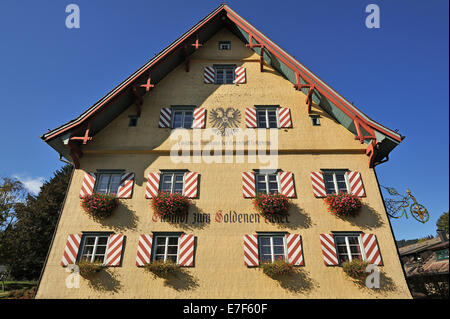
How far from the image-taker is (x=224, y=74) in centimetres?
1344

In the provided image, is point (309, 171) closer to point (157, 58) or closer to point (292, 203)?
point (292, 203)

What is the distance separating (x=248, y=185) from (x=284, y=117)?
377 cm

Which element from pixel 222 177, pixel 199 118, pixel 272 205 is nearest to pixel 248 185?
pixel 222 177

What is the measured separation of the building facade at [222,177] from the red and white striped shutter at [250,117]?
1.9 inches

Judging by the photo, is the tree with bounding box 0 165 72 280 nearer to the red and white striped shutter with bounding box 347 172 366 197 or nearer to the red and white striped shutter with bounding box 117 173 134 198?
the red and white striped shutter with bounding box 117 173 134 198

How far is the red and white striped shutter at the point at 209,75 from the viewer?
13047 millimetres

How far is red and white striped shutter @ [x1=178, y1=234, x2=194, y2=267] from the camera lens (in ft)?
28.9

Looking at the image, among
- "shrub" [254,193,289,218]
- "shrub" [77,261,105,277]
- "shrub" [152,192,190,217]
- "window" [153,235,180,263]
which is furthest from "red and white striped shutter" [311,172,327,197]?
"shrub" [77,261,105,277]

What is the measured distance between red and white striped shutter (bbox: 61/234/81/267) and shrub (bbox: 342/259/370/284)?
912 centimetres

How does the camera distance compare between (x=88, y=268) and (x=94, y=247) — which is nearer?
(x=88, y=268)

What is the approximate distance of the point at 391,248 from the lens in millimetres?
9078

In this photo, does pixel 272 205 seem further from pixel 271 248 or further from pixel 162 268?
pixel 162 268

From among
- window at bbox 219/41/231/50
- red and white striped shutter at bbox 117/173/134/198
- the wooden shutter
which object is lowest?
the wooden shutter
